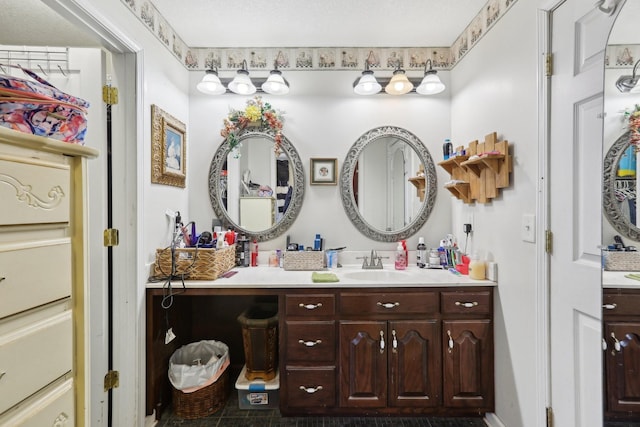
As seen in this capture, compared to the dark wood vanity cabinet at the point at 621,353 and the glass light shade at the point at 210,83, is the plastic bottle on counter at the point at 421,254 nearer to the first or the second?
the dark wood vanity cabinet at the point at 621,353

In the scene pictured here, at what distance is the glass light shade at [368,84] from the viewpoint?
2.25 m

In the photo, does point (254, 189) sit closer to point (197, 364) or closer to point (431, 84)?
point (197, 364)

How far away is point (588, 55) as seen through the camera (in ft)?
3.99

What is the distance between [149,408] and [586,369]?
2255mm

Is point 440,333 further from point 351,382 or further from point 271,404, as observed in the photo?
point 271,404

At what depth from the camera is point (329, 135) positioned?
2.47 meters

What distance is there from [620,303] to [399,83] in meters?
1.84

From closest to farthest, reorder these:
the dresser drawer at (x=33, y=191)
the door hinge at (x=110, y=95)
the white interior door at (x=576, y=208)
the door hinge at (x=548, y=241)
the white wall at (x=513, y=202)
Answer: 1. the dresser drawer at (x=33, y=191)
2. the white interior door at (x=576, y=208)
3. the door hinge at (x=548, y=241)
4. the white wall at (x=513, y=202)
5. the door hinge at (x=110, y=95)

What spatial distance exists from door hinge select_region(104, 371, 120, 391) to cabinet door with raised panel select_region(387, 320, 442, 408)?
1.58 m

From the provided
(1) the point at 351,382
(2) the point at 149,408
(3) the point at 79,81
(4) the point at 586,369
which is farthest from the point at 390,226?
(3) the point at 79,81

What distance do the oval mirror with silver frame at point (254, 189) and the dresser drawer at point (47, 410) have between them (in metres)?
1.51

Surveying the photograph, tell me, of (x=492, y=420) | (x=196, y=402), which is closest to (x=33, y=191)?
(x=196, y=402)

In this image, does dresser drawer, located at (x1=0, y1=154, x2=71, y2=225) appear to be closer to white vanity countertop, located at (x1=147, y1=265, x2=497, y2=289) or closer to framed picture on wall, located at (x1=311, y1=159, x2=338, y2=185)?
white vanity countertop, located at (x1=147, y1=265, x2=497, y2=289)

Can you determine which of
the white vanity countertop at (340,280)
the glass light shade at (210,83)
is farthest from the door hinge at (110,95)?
the white vanity countertop at (340,280)
